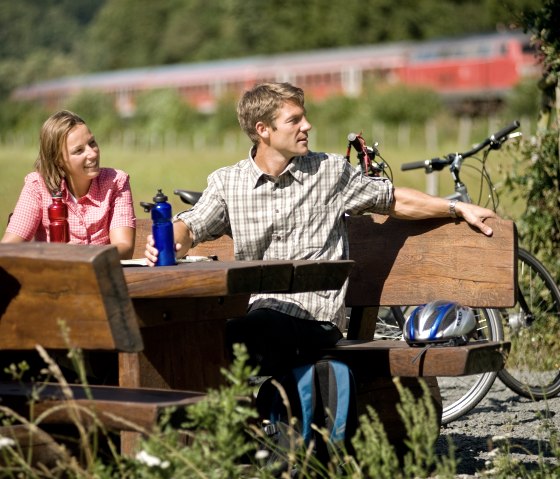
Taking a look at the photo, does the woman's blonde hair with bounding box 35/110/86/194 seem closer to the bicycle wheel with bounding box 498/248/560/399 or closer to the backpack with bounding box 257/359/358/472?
the backpack with bounding box 257/359/358/472

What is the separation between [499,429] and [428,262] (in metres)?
1.16

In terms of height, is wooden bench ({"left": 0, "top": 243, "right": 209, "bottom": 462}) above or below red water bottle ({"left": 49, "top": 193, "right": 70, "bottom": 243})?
below

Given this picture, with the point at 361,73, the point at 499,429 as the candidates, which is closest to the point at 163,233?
the point at 499,429

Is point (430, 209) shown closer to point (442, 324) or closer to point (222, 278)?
point (442, 324)

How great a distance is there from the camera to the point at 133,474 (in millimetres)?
3225

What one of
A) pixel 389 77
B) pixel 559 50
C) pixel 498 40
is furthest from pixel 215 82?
pixel 559 50

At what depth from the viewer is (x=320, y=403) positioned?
414cm

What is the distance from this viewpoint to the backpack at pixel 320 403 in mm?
4098

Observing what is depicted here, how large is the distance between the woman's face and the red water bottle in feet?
0.68

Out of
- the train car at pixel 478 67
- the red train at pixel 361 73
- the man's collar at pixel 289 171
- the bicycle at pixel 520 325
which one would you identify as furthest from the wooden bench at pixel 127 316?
the train car at pixel 478 67

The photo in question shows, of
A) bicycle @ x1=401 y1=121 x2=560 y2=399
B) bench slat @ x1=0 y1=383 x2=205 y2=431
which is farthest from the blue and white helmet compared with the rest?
bicycle @ x1=401 y1=121 x2=560 y2=399

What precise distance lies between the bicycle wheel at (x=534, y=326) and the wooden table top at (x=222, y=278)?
2.66 meters

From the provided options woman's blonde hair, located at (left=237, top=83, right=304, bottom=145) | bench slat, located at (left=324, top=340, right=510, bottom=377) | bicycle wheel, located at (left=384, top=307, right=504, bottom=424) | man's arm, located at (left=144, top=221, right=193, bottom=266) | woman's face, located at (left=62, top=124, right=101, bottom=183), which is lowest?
bicycle wheel, located at (left=384, top=307, right=504, bottom=424)

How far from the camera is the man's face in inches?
177
